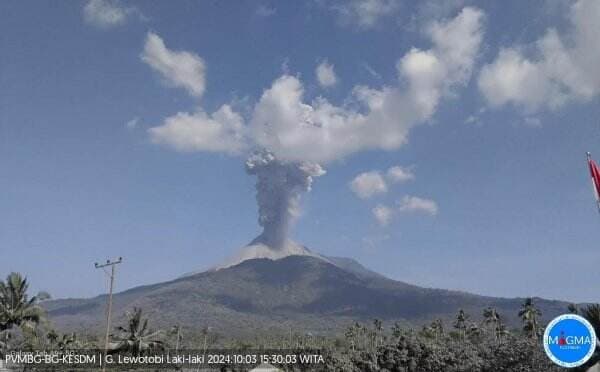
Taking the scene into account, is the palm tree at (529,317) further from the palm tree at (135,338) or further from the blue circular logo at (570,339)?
the blue circular logo at (570,339)

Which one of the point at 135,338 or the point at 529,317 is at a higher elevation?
the point at 529,317

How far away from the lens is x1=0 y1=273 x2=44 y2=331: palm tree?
1593 inches

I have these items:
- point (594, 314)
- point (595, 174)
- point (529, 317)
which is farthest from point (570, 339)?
point (529, 317)

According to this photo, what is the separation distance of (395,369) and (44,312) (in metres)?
29.6

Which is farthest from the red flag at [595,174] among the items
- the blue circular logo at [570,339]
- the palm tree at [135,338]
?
the palm tree at [135,338]

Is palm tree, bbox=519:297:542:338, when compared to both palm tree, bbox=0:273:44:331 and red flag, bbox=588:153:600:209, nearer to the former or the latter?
palm tree, bbox=0:273:44:331

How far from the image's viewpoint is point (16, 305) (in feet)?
133

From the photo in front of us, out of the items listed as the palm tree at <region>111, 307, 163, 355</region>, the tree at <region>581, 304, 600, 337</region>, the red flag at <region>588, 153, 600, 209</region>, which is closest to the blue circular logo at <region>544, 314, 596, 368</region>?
the red flag at <region>588, 153, 600, 209</region>

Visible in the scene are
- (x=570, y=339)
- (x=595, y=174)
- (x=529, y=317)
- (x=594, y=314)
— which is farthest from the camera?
(x=529, y=317)

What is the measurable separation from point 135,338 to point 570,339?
2255 inches

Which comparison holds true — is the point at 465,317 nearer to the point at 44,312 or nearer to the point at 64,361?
the point at 64,361

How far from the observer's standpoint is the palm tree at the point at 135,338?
190 ft

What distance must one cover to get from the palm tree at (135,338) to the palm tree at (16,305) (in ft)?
56.2

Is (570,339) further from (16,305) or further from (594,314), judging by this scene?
(16,305)
